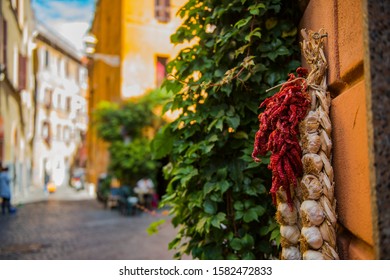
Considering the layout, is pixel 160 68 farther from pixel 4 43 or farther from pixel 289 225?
pixel 289 225

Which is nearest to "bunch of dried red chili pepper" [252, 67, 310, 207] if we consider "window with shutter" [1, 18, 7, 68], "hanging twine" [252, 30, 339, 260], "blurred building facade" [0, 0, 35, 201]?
"hanging twine" [252, 30, 339, 260]

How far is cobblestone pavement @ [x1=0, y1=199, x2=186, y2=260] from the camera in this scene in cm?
571

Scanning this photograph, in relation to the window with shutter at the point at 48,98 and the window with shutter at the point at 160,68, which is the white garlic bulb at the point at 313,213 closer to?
the window with shutter at the point at 160,68

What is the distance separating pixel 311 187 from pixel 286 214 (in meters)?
0.17

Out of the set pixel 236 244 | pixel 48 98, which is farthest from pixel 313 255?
pixel 48 98

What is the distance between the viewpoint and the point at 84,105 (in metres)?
24.5

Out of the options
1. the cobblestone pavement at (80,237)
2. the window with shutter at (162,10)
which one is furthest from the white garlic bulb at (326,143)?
the window with shutter at (162,10)

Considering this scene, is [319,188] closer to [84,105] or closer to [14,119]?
[14,119]

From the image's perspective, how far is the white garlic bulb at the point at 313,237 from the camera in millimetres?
1325

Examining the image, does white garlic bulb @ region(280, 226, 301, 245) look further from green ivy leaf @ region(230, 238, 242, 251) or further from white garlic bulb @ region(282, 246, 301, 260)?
green ivy leaf @ region(230, 238, 242, 251)

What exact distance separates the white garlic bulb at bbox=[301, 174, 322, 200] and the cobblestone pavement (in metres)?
3.46

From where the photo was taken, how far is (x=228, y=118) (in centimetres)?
203
